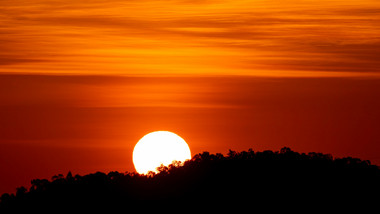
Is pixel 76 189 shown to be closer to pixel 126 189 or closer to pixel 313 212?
pixel 126 189

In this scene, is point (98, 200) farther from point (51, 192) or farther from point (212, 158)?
point (212, 158)

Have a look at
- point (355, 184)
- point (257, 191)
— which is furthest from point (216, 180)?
point (355, 184)

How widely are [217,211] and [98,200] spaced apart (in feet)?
14.7

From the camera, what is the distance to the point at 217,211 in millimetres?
48438

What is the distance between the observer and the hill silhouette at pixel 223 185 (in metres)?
49.3

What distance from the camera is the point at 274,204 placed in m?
48.9

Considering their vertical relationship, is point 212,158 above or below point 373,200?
above

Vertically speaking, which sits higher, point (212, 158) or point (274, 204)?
point (212, 158)

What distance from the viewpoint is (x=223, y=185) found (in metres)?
50.2

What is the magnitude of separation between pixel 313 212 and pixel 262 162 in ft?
14.4

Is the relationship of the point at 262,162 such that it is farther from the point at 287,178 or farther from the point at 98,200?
the point at 98,200

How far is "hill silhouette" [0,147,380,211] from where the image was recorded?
49.3m

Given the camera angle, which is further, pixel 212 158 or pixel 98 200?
pixel 212 158

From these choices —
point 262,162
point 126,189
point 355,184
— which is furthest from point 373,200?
point 126,189
